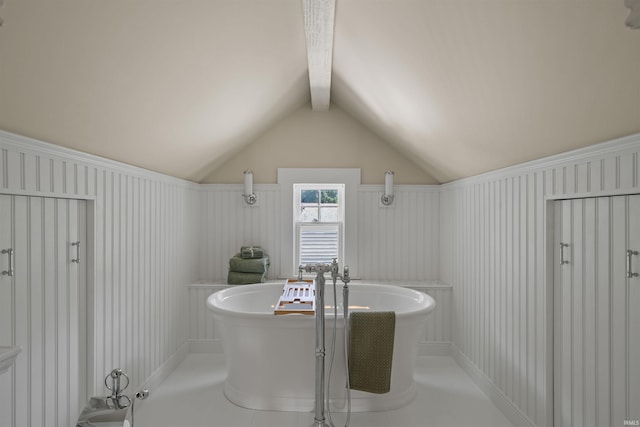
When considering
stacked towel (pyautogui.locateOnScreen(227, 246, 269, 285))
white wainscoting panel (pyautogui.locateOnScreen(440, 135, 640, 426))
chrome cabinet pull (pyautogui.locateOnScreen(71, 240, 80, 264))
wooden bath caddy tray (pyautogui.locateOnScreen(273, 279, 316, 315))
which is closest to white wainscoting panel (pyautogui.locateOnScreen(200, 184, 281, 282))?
stacked towel (pyautogui.locateOnScreen(227, 246, 269, 285))

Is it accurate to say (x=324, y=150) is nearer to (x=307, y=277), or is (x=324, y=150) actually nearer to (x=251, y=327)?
(x=307, y=277)

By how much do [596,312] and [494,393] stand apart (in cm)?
135

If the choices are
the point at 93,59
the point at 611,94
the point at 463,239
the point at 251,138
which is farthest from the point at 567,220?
the point at 251,138

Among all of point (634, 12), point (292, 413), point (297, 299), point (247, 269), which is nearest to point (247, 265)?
point (247, 269)

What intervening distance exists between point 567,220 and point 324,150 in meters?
2.67

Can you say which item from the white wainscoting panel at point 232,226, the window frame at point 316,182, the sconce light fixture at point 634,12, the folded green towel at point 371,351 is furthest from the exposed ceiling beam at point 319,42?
the folded green towel at point 371,351

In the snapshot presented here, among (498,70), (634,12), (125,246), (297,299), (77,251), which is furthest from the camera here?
(297,299)

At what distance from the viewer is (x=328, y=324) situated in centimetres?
291

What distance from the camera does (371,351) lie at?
9.27ft

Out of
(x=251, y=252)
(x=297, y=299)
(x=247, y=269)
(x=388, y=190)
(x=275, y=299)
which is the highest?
(x=388, y=190)

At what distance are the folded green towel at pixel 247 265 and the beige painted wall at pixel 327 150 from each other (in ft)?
2.86

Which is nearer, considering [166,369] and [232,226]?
[166,369]

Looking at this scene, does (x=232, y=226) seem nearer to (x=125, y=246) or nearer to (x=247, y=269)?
(x=247, y=269)

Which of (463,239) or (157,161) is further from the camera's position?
(463,239)
